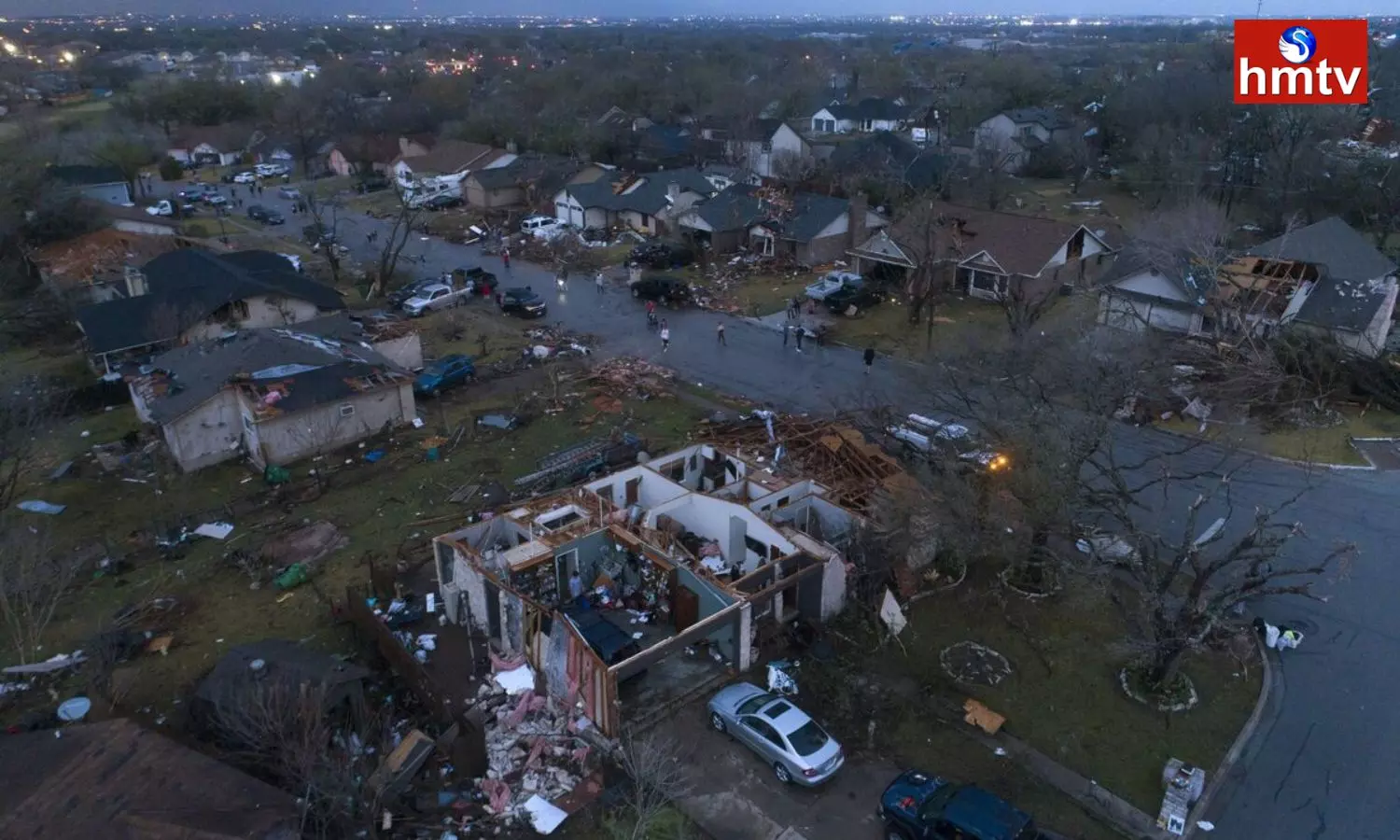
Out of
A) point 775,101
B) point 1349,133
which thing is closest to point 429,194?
point 775,101

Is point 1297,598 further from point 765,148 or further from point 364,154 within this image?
point 364,154

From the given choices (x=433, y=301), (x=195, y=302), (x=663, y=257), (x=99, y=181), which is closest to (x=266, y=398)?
(x=195, y=302)

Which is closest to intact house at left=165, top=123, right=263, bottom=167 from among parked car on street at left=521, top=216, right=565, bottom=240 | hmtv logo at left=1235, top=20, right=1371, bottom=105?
parked car on street at left=521, top=216, right=565, bottom=240

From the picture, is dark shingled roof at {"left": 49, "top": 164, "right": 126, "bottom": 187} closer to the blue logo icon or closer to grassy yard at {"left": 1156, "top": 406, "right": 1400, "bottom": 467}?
grassy yard at {"left": 1156, "top": 406, "right": 1400, "bottom": 467}

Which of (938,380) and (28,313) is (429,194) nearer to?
(28,313)

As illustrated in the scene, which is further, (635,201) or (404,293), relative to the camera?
(635,201)
